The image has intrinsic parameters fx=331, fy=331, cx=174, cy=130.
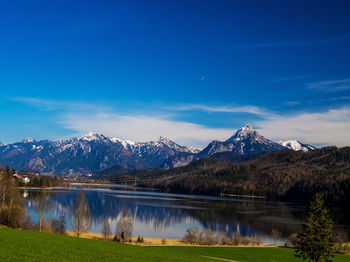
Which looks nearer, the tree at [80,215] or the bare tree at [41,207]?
the bare tree at [41,207]

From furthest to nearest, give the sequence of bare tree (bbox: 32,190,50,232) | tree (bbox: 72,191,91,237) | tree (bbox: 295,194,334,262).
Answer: tree (bbox: 72,191,91,237) < bare tree (bbox: 32,190,50,232) < tree (bbox: 295,194,334,262)

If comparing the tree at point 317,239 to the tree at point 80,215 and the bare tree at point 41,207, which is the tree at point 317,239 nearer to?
the tree at point 80,215

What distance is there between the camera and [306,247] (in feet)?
139

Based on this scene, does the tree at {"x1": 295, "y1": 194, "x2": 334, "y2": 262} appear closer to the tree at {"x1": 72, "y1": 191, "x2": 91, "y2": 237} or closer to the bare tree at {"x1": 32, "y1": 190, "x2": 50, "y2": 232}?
the tree at {"x1": 72, "y1": 191, "x2": 91, "y2": 237}

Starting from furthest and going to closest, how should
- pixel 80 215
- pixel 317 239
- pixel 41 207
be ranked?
1. pixel 41 207
2. pixel 80 215
3. pixel 317 239

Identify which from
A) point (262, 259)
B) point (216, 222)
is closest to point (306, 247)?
point (262, 259)

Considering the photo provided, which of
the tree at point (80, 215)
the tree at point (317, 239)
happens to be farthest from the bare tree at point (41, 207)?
the tree at point (317, 239)

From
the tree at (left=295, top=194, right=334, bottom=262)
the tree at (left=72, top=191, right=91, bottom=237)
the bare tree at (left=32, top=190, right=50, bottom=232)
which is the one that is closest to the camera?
Result: the tree at (left=295, top=194, right=334, bottom=262)

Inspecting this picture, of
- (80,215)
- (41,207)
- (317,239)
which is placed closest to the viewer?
(317,239)

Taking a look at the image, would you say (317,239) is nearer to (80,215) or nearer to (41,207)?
(80,215)

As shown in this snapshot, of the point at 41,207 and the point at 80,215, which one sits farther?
the point at 41,207

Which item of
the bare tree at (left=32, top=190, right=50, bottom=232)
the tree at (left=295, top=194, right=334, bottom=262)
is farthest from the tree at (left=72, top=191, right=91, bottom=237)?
the tree at (left=295, top=194, right=334, bottom=262)

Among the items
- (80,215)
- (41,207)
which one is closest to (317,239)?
(80,215)

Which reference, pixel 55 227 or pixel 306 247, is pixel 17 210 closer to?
pixel 55 227
